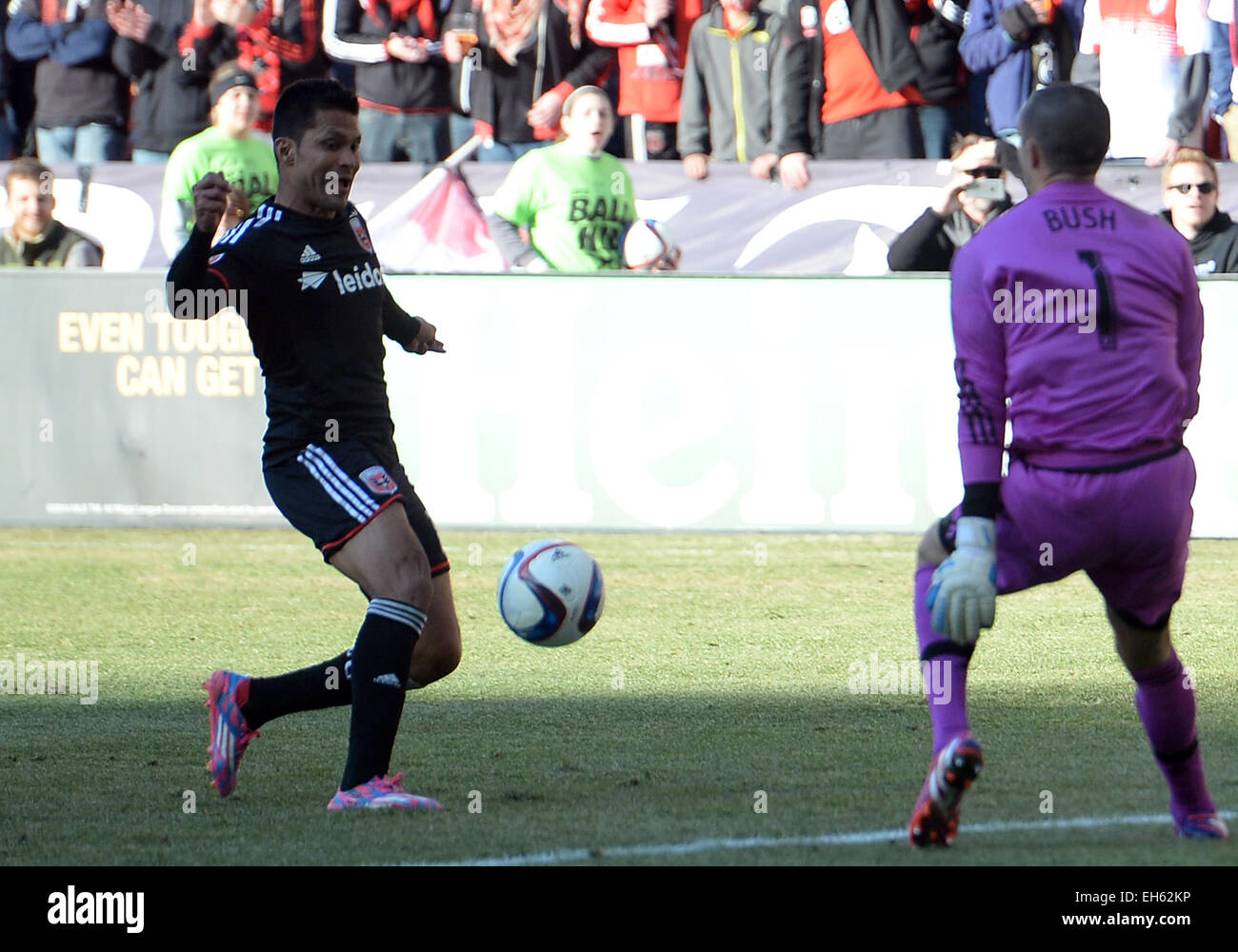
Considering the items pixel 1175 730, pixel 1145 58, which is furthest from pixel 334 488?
pixel 1145 58

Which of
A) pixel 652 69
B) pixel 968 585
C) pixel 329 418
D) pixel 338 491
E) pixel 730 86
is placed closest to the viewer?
pixel 968 585

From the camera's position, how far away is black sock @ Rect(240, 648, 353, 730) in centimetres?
571

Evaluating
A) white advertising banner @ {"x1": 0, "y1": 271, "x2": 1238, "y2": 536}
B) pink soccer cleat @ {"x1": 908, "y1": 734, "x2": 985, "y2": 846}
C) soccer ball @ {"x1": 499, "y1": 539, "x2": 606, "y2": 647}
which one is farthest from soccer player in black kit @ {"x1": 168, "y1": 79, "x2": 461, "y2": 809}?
white advertising banner @ {"x1": 0, "y1": 271, "x2": 1238, "y2": 536}

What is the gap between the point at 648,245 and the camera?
38.2 ft

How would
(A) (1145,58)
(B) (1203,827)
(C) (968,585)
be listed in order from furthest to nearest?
1. (A) (1145,58)
2. (B) (1203,827)
3. (C) (968,585)

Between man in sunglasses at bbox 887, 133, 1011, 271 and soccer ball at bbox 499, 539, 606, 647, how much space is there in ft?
17.7

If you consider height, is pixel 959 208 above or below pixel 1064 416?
above

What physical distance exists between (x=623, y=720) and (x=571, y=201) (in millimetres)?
5685

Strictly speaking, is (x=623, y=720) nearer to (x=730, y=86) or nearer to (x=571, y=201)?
(x=571, y=201)

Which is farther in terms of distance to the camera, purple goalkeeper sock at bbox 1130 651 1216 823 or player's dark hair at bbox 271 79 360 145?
player's dark hair at bbox 271 79 360 145

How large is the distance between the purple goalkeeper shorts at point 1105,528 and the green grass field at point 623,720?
0.64 metres

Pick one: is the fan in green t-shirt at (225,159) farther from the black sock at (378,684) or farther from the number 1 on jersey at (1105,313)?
the number 1 on jersey at (1105,313)

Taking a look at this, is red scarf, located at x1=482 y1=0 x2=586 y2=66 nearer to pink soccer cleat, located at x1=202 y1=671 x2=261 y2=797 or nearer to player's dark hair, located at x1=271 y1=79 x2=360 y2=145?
player's dark hair, located at x1=271 y1=79 x2=360 y2=145
